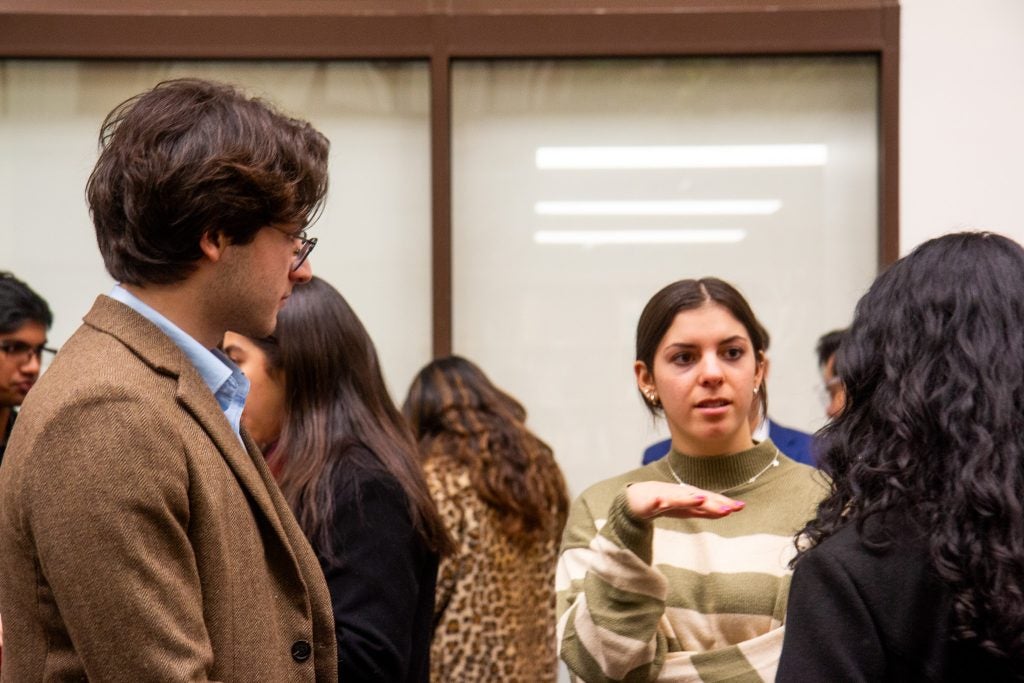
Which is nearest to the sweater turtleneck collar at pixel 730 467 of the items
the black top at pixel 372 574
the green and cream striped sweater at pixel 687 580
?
the green and cream striped sweater at pixel 687 580

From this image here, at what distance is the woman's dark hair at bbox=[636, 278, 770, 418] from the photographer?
11.0ft

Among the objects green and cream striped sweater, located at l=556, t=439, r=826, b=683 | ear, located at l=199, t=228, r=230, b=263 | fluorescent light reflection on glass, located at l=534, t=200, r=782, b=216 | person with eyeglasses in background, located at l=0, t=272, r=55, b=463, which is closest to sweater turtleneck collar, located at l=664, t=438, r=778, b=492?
green and cream striped sweater, located at l=556, t=439, r=826, b=683

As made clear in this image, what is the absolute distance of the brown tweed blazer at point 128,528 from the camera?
1.91 m

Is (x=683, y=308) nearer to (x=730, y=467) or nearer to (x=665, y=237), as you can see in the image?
(x=730, y=467)

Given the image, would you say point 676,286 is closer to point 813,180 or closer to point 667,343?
point 667,343

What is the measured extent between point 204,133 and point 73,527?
670 millimetres

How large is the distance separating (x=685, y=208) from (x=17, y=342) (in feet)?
9.43

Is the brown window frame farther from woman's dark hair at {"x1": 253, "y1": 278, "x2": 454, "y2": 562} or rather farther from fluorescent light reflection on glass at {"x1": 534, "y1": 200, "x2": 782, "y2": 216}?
woman's dark hair at {"x1": 253, "y1": 278, "x2": 454, "y2": 562}

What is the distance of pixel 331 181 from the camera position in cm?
604

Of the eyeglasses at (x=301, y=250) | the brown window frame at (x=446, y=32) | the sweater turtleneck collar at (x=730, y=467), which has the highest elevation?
the brown window frame at (x=446, y=32)

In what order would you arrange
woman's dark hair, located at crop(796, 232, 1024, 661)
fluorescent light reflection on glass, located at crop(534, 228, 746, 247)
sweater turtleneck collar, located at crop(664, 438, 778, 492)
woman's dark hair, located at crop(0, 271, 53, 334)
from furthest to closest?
fluorescent light reflection on glass, located at crop(534, 228, 746, 247), woman's dark hair, located at crop(0, 271, 53, 334), sweater turtleneck collar, located at crop(664, 438, 778, 492), woman's dark hair, located at crop(796, 232, 1024, 661)

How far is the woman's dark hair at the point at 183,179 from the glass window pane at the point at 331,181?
3769mm

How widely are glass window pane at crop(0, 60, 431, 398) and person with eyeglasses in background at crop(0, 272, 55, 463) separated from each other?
1.30 metres

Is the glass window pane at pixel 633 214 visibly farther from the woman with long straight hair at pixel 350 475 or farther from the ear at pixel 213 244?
the ear at pixel 213 244
